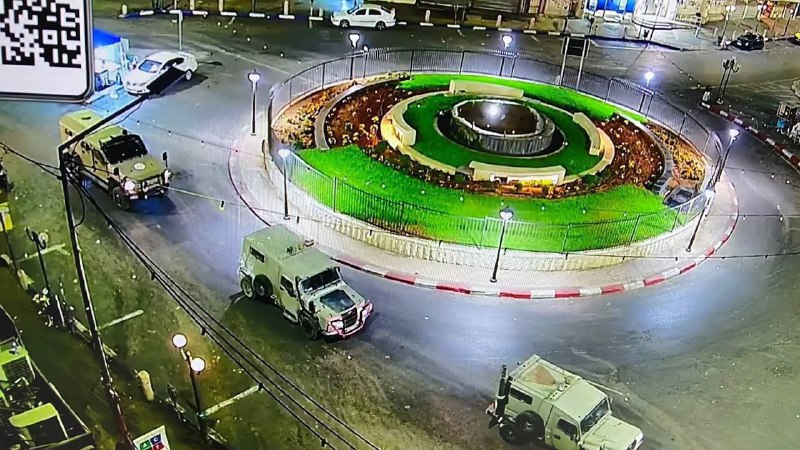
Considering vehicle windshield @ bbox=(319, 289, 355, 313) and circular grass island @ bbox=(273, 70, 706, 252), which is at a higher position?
circular grass island @ bbox=(273, 70, 706, 252)

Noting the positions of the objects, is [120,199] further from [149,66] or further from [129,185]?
[149,66]

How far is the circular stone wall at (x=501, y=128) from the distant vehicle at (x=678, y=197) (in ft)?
15.9

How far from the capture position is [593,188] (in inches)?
1053

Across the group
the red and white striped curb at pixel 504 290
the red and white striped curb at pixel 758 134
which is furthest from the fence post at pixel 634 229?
the red and white striped curb at pixel 758 134

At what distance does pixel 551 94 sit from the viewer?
34469 millimetres

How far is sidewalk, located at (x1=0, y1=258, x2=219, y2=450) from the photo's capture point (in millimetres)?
16750

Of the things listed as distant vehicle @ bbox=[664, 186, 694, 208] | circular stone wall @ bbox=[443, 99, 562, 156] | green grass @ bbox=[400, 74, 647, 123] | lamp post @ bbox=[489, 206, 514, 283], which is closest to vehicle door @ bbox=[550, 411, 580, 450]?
lamp post @ bbox=[489, 206, 514, 283]

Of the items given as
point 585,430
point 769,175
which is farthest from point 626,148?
point 585,430

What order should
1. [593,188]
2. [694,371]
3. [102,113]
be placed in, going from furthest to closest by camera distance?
1. [102,113]
2. [593,188]
3. [694,371]

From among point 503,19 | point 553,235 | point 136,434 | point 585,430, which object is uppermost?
point 503,19

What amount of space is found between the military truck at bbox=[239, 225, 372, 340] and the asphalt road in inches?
34.9

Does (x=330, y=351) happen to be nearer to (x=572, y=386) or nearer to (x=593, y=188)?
(x=572, y=386)

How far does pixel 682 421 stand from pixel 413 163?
12.8m

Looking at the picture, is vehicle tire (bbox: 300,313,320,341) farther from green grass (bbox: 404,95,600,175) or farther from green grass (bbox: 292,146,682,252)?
green grass (bbox: 404,95,600,175)
